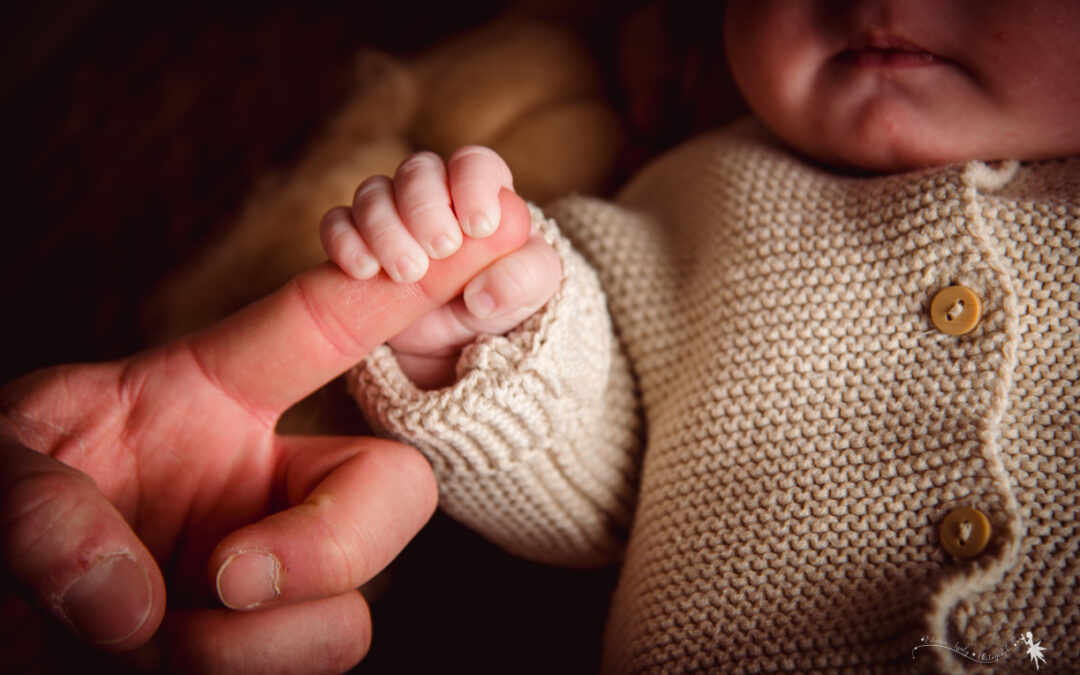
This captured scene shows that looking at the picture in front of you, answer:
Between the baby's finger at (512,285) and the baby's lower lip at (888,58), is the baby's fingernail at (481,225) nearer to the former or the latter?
the baby's finger at (512,285)

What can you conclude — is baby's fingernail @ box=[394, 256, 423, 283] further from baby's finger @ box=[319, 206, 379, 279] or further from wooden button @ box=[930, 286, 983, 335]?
wooden button @ box=[930, 286, 983, 335]

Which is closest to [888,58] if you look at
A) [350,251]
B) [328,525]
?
[350,251]

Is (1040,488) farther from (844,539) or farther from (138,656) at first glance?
(138,656)

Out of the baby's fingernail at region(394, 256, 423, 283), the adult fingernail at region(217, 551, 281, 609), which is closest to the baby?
the baby's fingernail at region(394, 256, 423, 283)

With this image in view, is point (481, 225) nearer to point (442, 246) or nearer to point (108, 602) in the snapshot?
point (442, 246)

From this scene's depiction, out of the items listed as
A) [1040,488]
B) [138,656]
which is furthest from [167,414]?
[1040,488]

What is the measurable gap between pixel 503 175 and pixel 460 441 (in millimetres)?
239

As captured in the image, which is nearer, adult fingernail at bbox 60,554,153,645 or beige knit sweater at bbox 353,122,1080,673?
adult fingernail at bbox 60,554,153,645

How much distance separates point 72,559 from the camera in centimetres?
44

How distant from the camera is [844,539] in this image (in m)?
0.59

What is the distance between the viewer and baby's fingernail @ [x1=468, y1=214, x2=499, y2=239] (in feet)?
1.78

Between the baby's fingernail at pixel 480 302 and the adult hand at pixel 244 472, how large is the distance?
18 millimetres

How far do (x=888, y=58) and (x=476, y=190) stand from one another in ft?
1.35

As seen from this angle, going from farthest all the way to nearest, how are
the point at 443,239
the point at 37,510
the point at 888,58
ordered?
the point at 888,58
the point at 443,239
the point at 37,510
